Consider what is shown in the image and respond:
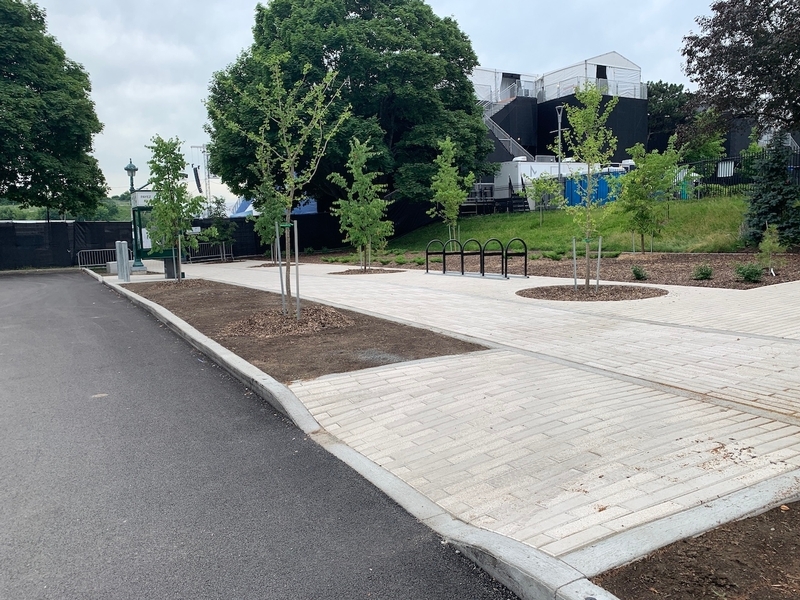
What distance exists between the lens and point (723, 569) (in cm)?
257

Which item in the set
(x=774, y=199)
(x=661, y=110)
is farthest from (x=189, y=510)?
(x=661, y=110)

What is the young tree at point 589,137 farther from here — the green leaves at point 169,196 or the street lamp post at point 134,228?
the street lamp post at point 134,228

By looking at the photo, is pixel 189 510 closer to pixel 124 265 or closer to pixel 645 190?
pixel 645 190

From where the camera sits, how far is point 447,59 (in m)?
36.4

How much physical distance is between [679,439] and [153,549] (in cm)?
330

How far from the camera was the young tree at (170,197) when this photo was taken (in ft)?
56.3

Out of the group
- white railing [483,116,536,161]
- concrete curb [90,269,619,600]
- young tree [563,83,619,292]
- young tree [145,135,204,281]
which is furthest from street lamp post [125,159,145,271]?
white railing [483,116,536,161]

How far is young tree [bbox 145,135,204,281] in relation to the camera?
17172 millimetres

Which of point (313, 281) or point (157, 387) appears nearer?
point (157, 387)

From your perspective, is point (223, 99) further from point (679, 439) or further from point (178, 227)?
point (679, 439)

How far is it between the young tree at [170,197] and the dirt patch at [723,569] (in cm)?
1704

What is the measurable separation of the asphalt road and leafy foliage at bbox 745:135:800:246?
60.4 feet

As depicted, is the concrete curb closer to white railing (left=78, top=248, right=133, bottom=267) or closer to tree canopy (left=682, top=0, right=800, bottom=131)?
tree canopy (left=682, top=0, right=800, bottom=131)

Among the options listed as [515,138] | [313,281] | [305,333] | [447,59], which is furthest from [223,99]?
[305,333]
